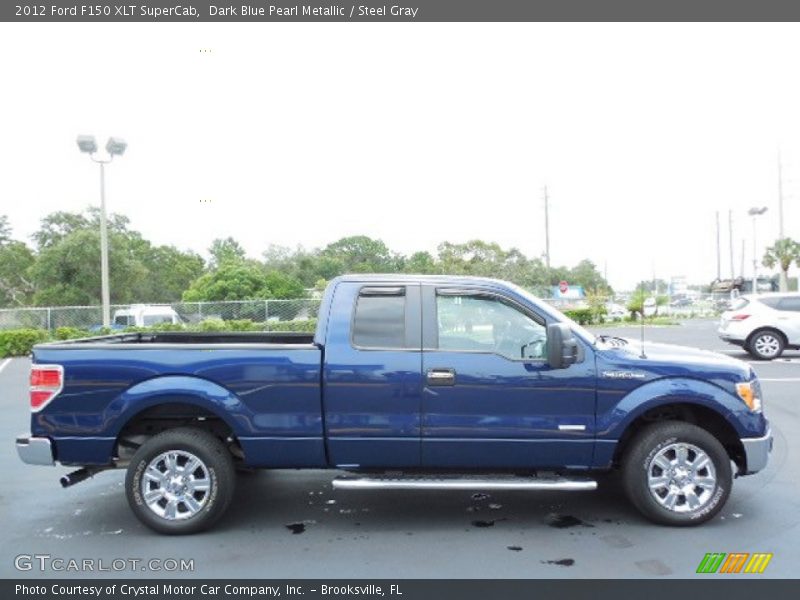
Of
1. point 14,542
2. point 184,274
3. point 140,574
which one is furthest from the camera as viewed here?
point 184,274

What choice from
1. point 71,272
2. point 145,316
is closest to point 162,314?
point 145,316

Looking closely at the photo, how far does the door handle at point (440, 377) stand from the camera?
469 cm

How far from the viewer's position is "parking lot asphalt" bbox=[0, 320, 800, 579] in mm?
4160

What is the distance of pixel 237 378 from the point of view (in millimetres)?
4734

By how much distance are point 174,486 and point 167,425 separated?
1.72ft

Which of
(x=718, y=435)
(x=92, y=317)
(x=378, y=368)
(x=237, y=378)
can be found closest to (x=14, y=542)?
(x=237, y=378)

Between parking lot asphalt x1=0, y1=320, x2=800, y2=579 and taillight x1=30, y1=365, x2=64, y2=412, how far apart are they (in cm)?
106

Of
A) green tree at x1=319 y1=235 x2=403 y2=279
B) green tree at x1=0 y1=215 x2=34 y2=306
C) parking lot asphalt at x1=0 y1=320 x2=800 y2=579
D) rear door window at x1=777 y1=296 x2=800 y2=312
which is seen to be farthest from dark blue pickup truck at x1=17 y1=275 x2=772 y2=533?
green tree at x1=0 y1=215 x2=34 y2=306

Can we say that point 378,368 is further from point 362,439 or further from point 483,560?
point 483,560

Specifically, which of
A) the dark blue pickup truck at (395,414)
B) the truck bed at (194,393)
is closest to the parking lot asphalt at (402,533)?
the dark blue pickup truck at (395,414)

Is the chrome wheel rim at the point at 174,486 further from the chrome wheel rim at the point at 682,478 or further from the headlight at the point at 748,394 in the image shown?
the headlight at the point at 748,394

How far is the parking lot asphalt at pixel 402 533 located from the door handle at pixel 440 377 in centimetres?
113

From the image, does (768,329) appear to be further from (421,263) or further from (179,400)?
(421,263)

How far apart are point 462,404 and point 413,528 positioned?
41.1 inches
